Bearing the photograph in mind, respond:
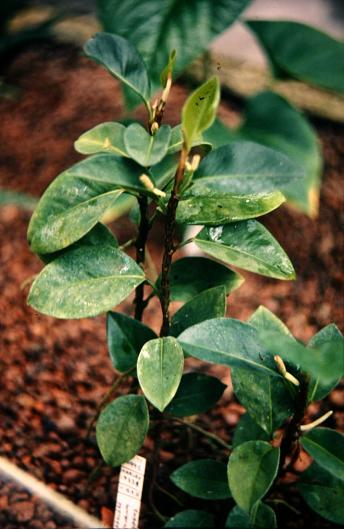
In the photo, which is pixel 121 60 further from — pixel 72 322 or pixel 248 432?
pixel 72 322

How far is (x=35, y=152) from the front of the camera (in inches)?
75.6

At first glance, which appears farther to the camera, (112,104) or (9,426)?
(112,104)

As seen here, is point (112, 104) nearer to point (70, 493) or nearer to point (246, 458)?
point (70, 493)

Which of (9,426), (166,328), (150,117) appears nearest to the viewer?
(150,117)

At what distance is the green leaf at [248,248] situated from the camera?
0.79m

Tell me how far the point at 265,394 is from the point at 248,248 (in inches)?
8.0

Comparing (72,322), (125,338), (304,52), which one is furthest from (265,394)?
(304,52)

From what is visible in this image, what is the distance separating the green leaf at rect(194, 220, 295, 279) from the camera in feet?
2.58

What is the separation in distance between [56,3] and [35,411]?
2038mm

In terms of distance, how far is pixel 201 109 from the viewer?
0.69 meters

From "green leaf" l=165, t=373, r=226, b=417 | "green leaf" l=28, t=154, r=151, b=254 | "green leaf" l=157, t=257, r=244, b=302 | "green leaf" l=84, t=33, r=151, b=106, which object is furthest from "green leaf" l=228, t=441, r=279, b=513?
"green leaf" l=84, t=33, r=151, b=106

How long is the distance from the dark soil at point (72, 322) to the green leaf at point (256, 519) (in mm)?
139

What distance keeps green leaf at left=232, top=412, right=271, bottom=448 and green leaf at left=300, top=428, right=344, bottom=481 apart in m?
0.09

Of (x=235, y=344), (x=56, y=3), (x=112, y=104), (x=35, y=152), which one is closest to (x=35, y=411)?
(x=235, y=344)
